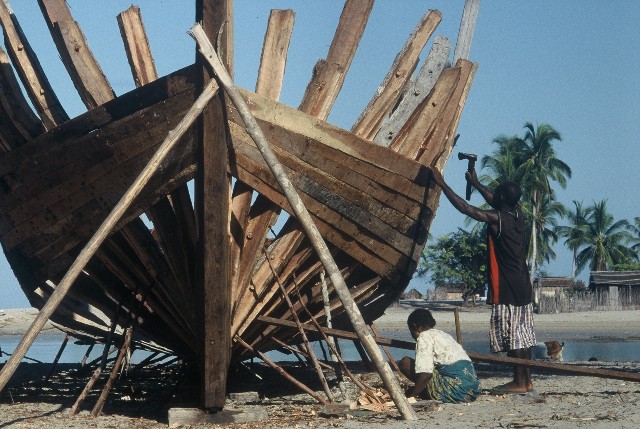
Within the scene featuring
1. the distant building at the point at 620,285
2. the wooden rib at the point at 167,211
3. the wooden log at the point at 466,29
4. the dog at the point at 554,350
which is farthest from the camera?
the distant building at the point at 620,285

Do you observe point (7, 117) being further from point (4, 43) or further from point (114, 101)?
point (114, 101)

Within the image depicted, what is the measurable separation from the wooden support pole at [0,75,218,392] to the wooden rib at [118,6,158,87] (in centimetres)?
122

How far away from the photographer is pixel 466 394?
793 cm

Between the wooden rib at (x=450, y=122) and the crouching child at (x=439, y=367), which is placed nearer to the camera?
the crouching child at (x=439, y=367)

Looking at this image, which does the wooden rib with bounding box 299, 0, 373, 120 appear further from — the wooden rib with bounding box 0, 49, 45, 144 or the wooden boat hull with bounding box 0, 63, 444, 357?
the wooden rib with bounding box 0, 49, 45, 144

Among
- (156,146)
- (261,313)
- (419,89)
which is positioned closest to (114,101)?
(156,146)

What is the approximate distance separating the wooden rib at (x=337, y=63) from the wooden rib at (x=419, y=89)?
0.69 meters

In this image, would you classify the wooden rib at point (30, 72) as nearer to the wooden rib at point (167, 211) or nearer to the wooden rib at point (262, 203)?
the wooden rib at point (167, 211)

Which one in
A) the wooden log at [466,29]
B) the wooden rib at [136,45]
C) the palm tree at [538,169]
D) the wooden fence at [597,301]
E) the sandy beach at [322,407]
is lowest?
the sandy beach at [322,407]

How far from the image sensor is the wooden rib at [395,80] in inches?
332

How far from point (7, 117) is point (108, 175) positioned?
1.21 metres

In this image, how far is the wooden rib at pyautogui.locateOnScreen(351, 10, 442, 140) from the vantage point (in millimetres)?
8422

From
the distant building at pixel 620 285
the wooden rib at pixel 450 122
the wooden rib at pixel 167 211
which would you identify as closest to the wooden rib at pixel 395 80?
the wooden rib at pixel 450 122

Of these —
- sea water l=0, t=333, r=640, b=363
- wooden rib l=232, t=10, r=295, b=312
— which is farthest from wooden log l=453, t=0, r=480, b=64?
sea water l=0, t=333, r=640, b=363
